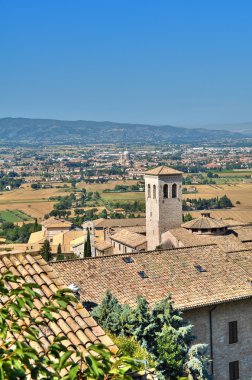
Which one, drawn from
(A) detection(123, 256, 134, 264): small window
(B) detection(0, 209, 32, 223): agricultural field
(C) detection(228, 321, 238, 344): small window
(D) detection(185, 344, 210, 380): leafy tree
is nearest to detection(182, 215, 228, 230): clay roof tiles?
(A) detection(123, 256, 134, 264): small window

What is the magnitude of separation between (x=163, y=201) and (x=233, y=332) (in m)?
23.6

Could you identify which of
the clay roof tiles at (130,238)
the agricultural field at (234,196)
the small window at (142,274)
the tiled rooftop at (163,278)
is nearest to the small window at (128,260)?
the tiled rooftop at (163,278)

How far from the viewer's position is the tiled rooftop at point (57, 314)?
6.83 m

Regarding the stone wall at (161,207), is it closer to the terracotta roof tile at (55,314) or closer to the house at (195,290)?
the house at (195,290)

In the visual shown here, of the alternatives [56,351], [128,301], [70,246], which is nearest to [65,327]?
[56,351]

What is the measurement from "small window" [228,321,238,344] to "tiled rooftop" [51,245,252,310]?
1004 mm

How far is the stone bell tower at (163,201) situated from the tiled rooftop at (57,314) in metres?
36.6

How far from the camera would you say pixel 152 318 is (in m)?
16.9

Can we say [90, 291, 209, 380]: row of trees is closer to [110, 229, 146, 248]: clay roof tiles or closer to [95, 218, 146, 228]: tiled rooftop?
[110, 229, 146, 248]: clay roof tiles

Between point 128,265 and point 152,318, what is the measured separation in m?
5.95

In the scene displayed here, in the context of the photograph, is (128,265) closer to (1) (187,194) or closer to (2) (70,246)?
(2) (70,246)

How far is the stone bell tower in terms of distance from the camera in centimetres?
4509

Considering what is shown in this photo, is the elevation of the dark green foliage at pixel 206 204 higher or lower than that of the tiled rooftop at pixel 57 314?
lower

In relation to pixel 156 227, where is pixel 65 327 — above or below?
above
